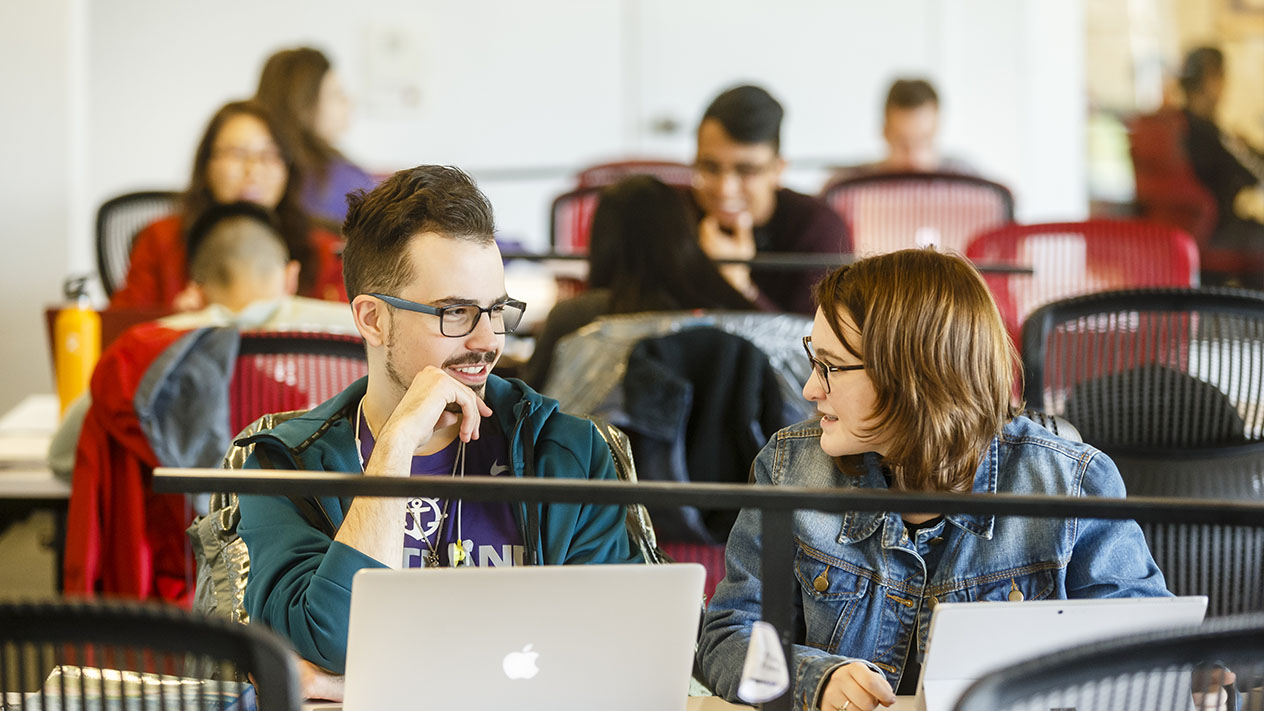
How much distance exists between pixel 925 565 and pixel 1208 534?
703 mm

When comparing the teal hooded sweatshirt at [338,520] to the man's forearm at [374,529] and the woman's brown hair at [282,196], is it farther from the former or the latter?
the woman's brown hair at [282,196]

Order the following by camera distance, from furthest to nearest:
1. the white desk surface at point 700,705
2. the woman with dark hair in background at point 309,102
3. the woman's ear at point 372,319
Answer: the woman with dark hair in background at point 309,102
the woman's ear at point 372,319
the white desk surface at point 700,705

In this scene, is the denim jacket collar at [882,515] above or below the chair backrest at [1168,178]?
below

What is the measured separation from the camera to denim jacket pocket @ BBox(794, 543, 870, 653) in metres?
1.46

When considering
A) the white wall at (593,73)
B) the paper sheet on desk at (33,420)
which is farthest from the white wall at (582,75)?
the paper sheet on desk at (33,420)

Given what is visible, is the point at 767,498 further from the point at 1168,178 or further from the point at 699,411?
the point at 1168,178

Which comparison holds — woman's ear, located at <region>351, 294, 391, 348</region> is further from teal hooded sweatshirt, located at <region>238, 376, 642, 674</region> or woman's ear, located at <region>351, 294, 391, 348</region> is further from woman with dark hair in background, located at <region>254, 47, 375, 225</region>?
woman with dark hair in background, located at <region>254, 47, 375, 225</region>

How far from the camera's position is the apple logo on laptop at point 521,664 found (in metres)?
1.11

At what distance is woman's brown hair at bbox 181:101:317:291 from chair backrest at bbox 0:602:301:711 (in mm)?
2706

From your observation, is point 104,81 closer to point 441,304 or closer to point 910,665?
point 441,304

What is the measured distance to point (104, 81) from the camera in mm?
6035

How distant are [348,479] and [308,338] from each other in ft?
4.00

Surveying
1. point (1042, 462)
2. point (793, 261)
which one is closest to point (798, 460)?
point (1042, 462)

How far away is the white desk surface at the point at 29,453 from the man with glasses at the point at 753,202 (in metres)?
1.58
